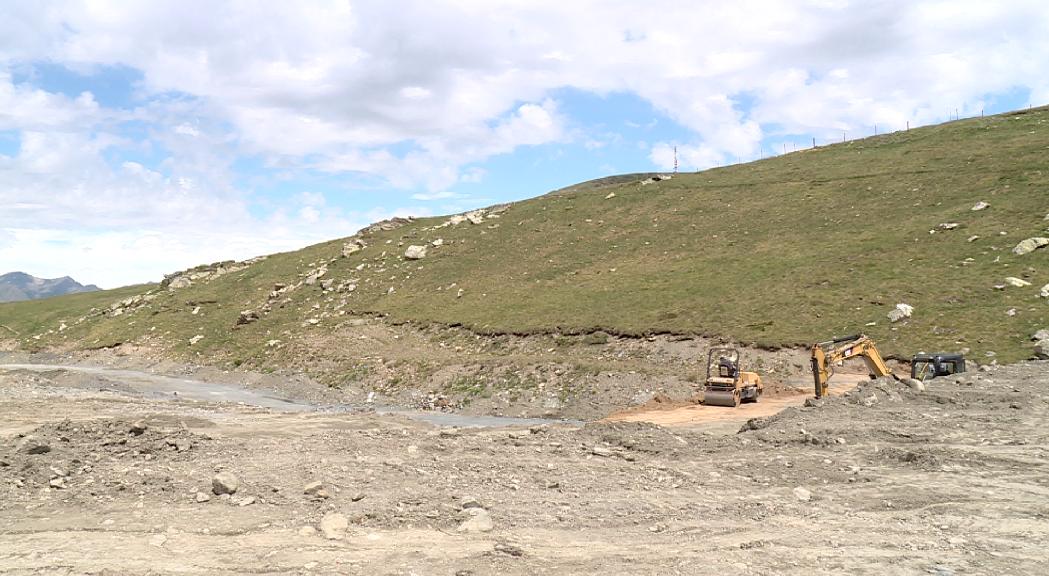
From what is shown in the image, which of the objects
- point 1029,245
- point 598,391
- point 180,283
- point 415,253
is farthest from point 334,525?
point 180,283

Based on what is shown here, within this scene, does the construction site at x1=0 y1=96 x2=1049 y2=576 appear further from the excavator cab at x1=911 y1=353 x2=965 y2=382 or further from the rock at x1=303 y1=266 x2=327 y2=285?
the rock at x1=303 y1=266 x2=327 y2=285

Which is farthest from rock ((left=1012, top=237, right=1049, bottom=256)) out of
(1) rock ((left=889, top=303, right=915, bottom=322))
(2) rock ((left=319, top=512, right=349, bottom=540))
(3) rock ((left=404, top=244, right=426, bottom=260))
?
(3) rock ((left=404, top=244, right=426, bottom=260))

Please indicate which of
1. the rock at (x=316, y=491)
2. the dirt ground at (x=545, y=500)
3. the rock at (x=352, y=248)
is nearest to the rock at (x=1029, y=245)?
the dirt ground at (x=545, y=500)

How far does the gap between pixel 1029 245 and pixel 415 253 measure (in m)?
56.2

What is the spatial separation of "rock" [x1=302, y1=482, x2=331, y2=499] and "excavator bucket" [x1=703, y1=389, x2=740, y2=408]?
839 inches

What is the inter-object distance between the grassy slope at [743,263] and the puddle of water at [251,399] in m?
6.48

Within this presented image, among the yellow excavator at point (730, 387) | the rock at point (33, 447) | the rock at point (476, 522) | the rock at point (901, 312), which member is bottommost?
the rock at point (476, 522)

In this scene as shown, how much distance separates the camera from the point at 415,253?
246 feet

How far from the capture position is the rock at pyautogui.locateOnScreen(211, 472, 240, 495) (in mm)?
13039

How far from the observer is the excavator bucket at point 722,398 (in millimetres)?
29642

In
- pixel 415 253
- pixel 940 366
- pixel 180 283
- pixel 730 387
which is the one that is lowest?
pixel 730 387

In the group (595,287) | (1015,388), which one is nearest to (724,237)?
(595,287)

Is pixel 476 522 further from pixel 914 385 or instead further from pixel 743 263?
pixel 743 263

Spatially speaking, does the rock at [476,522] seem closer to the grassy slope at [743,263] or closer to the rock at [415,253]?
the grassy slope at [743,263]
